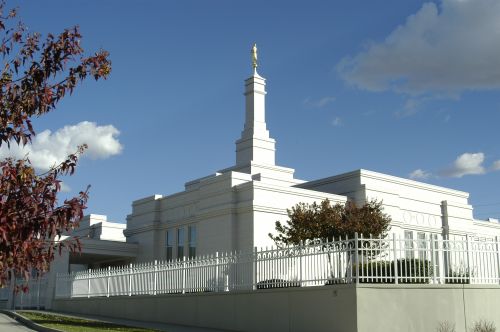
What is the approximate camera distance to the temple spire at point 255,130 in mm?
36906

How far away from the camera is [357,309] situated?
555 inches

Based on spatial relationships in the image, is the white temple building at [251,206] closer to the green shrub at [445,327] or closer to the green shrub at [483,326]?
the green shrub at [483,326]

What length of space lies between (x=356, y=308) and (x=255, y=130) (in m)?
24.0

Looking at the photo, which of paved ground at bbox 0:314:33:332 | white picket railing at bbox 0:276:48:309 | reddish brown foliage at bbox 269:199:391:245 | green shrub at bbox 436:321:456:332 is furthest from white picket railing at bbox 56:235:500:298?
white picket railing at bbox 0:276:48:309

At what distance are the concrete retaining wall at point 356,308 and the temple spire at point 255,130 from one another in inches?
725

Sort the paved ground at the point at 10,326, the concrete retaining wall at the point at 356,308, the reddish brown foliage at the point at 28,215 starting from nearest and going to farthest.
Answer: the reddish brown foliage at the point at 28,215 < the concrete retaining wall at the point at 356,308 < the paved ground at the point at 10,326

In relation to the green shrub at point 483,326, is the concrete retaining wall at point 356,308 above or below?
above

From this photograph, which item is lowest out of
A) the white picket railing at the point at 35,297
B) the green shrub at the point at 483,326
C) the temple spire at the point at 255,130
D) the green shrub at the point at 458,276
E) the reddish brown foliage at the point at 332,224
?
the green shrub at the point at 483,326

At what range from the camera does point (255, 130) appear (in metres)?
37.4

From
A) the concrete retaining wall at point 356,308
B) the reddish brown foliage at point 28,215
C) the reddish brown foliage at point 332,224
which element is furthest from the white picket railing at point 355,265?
the reddish brown foliage at point 28,215

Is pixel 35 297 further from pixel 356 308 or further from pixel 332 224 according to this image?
pixel 356 308

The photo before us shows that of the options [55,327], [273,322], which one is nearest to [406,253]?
[273,322]

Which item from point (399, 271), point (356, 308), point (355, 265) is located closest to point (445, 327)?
point (399, 271)

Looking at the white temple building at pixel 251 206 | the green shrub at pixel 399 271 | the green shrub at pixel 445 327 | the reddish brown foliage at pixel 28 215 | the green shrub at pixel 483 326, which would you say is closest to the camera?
the reddish brown foliage at pixel 28 215
